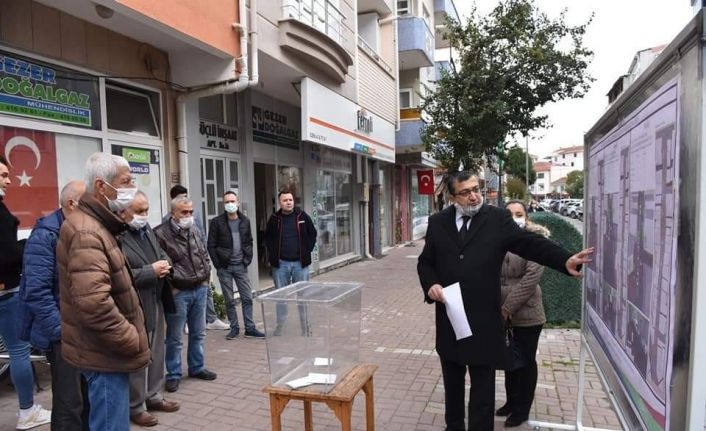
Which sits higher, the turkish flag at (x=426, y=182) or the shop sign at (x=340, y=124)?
the shop sign at (x=340, y=124)

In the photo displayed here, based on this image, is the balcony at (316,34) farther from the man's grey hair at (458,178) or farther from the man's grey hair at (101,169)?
the man's grey hair at (101,169)

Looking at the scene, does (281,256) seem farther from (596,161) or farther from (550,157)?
(550,157)

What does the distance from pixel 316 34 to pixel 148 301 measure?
6.59m

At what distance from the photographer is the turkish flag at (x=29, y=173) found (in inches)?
205

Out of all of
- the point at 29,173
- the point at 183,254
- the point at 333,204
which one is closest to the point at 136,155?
the point at 29,173

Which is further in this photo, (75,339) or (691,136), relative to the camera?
(75,339)

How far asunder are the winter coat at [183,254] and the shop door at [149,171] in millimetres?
2263

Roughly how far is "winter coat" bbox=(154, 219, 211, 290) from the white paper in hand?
8.39 ft

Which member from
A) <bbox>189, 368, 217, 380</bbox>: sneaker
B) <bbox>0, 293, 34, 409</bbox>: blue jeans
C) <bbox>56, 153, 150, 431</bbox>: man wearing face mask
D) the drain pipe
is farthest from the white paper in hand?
A: the drain pipe

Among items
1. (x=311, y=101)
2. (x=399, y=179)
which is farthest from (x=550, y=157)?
(x=311, y=101)

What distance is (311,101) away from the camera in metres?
9.55

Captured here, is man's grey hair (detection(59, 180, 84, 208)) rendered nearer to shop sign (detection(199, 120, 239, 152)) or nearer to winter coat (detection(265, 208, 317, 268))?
winter coat (detection(265, 208, 317, 268))

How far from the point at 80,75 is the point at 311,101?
14.2 feet

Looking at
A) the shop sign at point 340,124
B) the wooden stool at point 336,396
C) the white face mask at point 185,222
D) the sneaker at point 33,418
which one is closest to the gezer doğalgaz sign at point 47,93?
the white face mask at point 185,222
